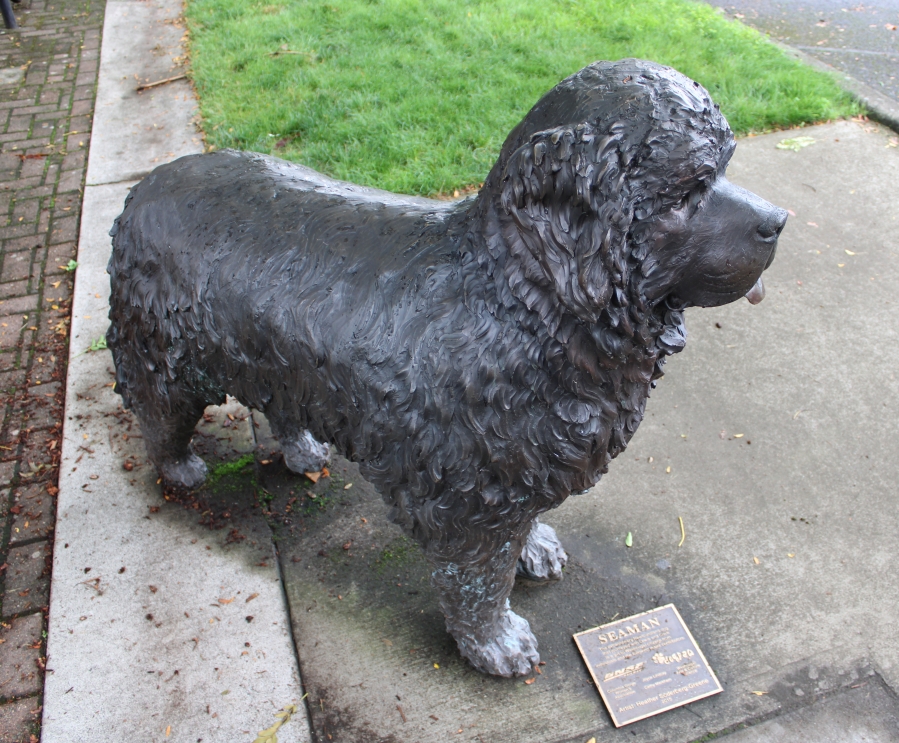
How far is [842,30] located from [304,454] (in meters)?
7.34

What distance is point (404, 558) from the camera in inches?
112

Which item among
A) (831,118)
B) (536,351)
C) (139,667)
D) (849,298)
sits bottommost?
(139,667)

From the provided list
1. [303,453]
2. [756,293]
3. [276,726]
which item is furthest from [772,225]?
[303,453]

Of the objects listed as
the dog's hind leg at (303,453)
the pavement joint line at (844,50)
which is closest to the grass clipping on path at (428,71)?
the pavement joint line at (844,50)

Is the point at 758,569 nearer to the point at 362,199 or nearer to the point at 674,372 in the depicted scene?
the point at 674,372

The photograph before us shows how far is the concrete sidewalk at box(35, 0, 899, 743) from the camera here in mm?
2389

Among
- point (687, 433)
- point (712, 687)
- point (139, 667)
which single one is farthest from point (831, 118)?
point (139, 667)

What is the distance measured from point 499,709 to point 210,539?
4.34 feet

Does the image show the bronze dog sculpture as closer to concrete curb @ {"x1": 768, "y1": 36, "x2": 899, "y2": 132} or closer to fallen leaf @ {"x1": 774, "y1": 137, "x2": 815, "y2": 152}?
fallen leaf @ {"x1": 774, "y1": 137, "x2": 815, "y2": 152}

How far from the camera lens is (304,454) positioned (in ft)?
10.0

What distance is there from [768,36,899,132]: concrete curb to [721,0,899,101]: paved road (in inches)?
10.3

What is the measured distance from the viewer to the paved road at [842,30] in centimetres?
651

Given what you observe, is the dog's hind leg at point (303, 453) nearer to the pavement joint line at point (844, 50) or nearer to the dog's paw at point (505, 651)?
the dog's paw at point (505, 651)

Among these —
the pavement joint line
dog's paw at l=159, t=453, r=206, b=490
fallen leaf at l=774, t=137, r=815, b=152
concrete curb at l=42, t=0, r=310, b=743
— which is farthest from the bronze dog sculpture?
the pavement joint line
